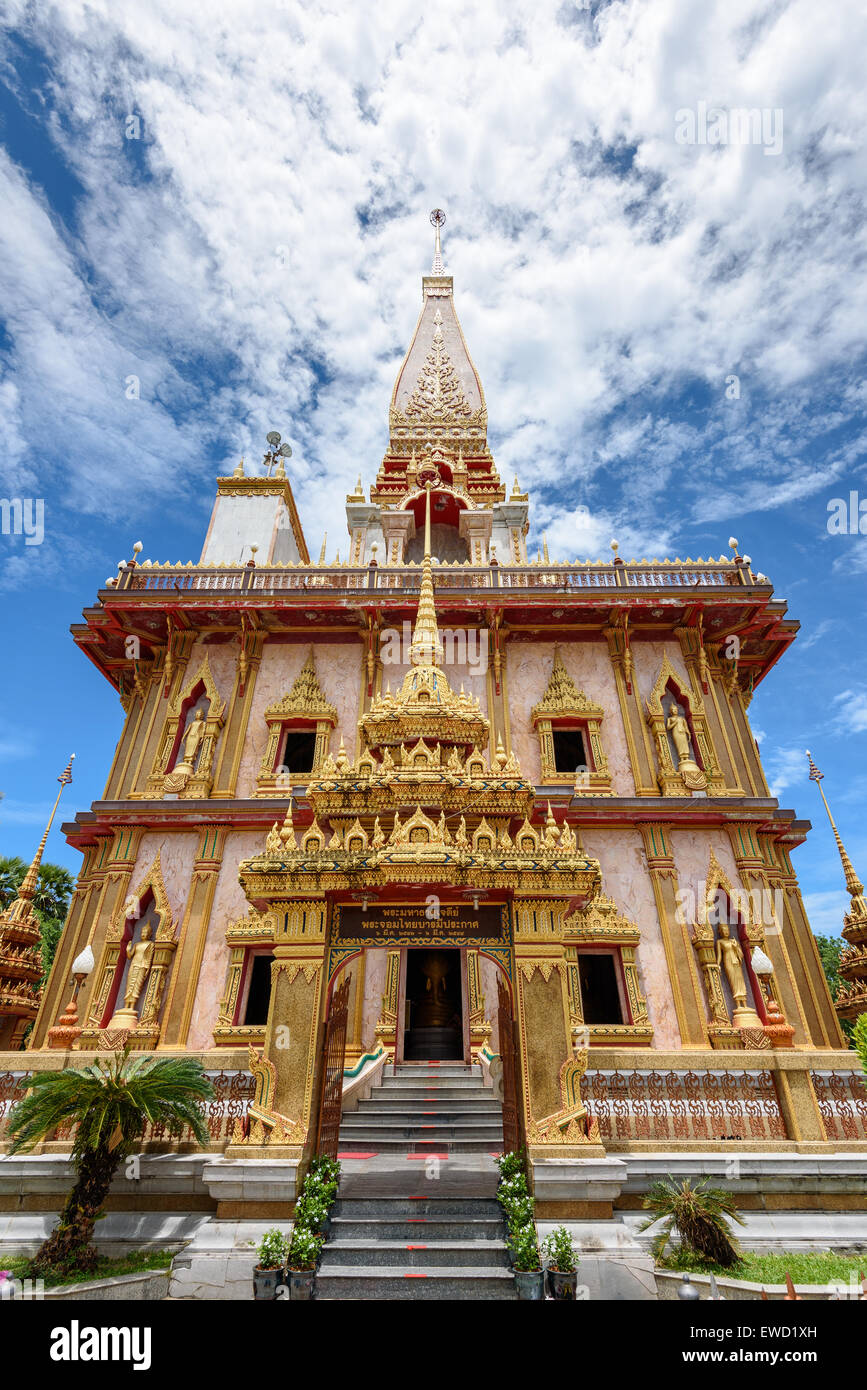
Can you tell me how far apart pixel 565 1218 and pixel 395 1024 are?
7.07 metres

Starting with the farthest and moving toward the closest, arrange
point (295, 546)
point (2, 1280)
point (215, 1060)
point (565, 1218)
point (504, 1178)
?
point (295, 546) < point (215, 1060) < point (504, 1178) < point (565, 1218) < point (2, 1280)

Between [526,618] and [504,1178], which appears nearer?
[504,1178]

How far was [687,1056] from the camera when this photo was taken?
351 inches

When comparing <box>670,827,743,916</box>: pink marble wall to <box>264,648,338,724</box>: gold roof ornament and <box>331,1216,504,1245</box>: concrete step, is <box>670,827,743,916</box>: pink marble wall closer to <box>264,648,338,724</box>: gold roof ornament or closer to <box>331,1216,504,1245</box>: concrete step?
<box>264,648,338,724</box>: gold roof ornament

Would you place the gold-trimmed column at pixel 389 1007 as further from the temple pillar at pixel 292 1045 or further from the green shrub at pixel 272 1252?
the green shrub at pixel 272 1252

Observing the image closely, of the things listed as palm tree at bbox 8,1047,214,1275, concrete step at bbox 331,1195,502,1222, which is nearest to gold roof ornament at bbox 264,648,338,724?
palm tree at bbox 8,1047,214,1275

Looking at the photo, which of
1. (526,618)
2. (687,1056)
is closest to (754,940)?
(687,1056)

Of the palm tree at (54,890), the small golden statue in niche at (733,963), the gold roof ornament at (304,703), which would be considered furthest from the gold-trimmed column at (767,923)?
the palm tree at (54,890)

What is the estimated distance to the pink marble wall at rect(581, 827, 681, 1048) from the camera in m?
14.3

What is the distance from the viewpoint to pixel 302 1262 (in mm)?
6719

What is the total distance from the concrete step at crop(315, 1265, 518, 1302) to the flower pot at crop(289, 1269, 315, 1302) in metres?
0.18

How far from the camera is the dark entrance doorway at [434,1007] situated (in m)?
15.1

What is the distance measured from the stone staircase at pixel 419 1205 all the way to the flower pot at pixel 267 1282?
0.48 metres
